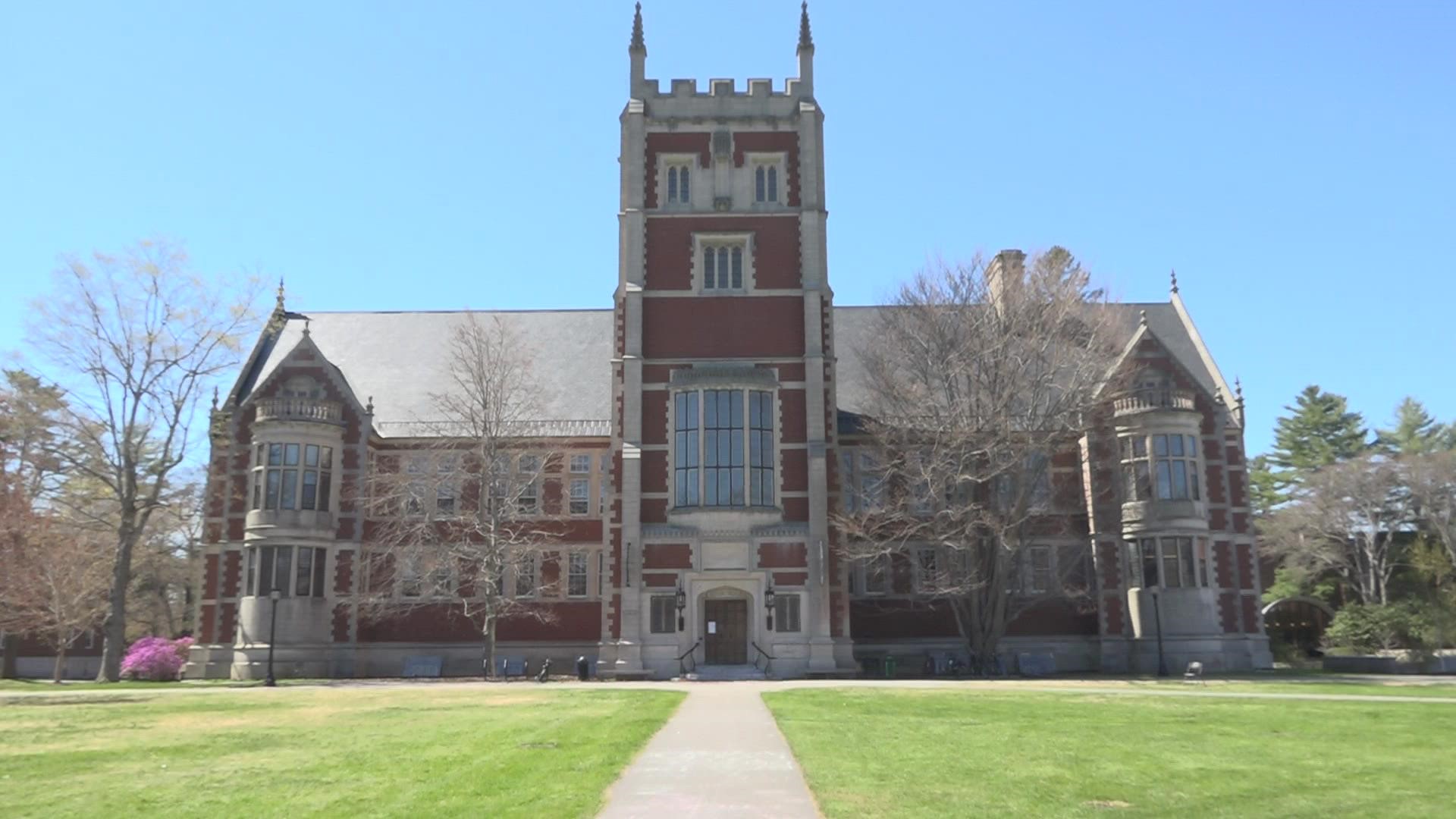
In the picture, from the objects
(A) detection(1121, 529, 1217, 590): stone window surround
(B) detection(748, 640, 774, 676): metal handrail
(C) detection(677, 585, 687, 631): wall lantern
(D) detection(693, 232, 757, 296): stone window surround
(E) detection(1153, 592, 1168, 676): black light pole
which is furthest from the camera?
(D) detection(693, 232, 757, 296): stone window surround

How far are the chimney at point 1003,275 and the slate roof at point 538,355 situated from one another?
464cm

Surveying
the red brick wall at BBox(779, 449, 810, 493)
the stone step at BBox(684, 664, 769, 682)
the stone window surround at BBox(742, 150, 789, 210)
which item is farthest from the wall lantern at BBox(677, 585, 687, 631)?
the stone window surround at BBox(742, 150, 789, 210)

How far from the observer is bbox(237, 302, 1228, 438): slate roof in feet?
145

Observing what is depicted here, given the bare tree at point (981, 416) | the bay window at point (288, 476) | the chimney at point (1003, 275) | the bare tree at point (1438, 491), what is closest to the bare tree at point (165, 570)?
the bay window at point (288, 476)

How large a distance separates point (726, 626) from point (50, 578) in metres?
25.2

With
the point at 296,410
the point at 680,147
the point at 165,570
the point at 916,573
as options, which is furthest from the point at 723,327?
the point at 165,570

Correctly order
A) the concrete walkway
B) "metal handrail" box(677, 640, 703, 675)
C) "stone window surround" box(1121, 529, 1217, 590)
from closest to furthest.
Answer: the concrete walkway
"metal handrail" box(677, 640, 703, 675)
"stone window surround" box(1121, 529, 1217, 590)

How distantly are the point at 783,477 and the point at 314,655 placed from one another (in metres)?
17.7

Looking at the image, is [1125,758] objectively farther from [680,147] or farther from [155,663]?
[155,663]

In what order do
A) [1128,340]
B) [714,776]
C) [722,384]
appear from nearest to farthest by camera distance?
[714,776] < [722,384] < [1128,340]

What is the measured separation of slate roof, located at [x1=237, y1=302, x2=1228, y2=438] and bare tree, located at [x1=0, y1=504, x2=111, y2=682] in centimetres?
881

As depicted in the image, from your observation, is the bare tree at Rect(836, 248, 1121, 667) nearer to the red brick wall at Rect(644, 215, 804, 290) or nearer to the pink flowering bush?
the red brick wall at Rect(644, 215, 804, 290)

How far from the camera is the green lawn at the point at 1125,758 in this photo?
11.1 metres

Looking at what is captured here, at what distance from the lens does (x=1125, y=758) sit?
1437cm
